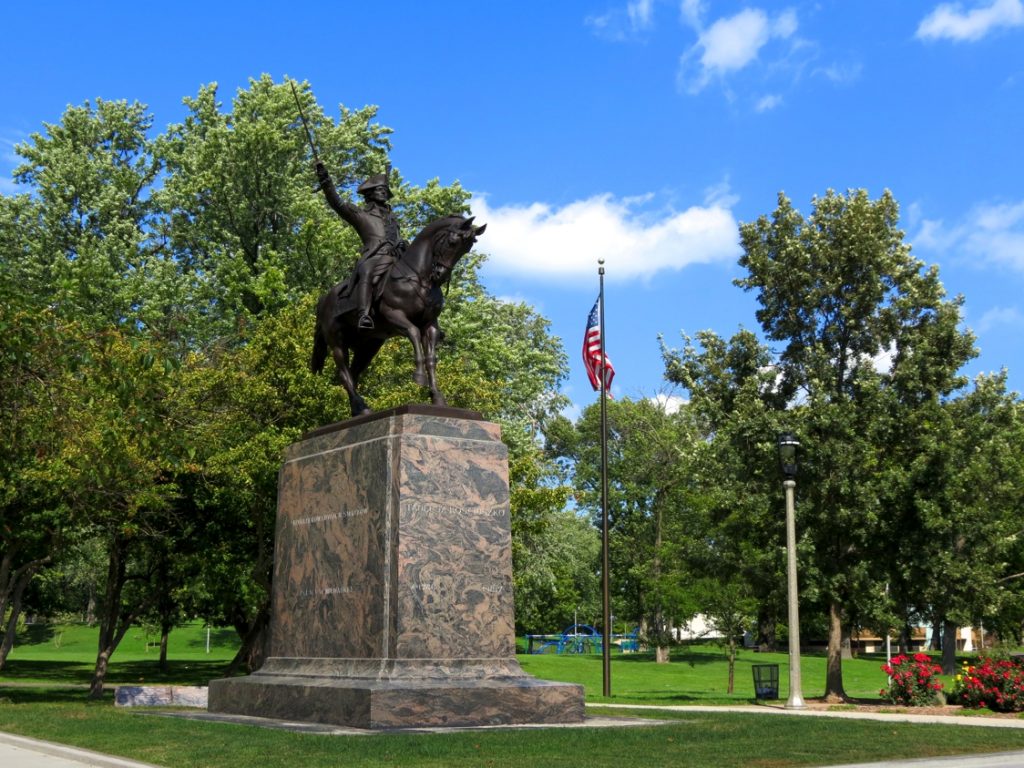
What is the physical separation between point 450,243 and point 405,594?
198 inches

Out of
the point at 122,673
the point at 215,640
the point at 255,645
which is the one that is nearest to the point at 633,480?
the point at 215,640

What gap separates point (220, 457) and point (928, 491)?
1756 centimetres

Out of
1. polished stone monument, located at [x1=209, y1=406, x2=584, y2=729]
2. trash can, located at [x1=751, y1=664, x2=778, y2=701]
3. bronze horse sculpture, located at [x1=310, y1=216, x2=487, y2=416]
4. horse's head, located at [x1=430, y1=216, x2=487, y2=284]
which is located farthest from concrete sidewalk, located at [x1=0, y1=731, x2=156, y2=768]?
trash can, located at [x1=751, y1=664, x2=778, y2=701]

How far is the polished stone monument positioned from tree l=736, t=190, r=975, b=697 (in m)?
16.3

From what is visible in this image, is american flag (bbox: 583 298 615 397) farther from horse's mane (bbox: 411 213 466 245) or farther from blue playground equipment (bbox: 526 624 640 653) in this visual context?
blue playground equipment (bbox: 526 624 640 653)

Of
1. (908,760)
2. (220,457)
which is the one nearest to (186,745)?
(908,760)

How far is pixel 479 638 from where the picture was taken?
14289 millimetres

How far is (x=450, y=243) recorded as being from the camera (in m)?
15.9

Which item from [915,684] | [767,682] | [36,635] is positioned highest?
[915,684]

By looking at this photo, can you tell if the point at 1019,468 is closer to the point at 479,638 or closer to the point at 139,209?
the point at 479,638

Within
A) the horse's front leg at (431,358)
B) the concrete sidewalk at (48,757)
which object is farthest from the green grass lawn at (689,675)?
the concrete sidewalk at (48,757)

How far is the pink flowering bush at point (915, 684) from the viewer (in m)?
25.0

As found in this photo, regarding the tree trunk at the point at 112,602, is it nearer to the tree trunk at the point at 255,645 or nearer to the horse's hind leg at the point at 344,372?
the tree trunk at the point at 255,645

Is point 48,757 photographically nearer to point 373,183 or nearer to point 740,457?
point 373,183
